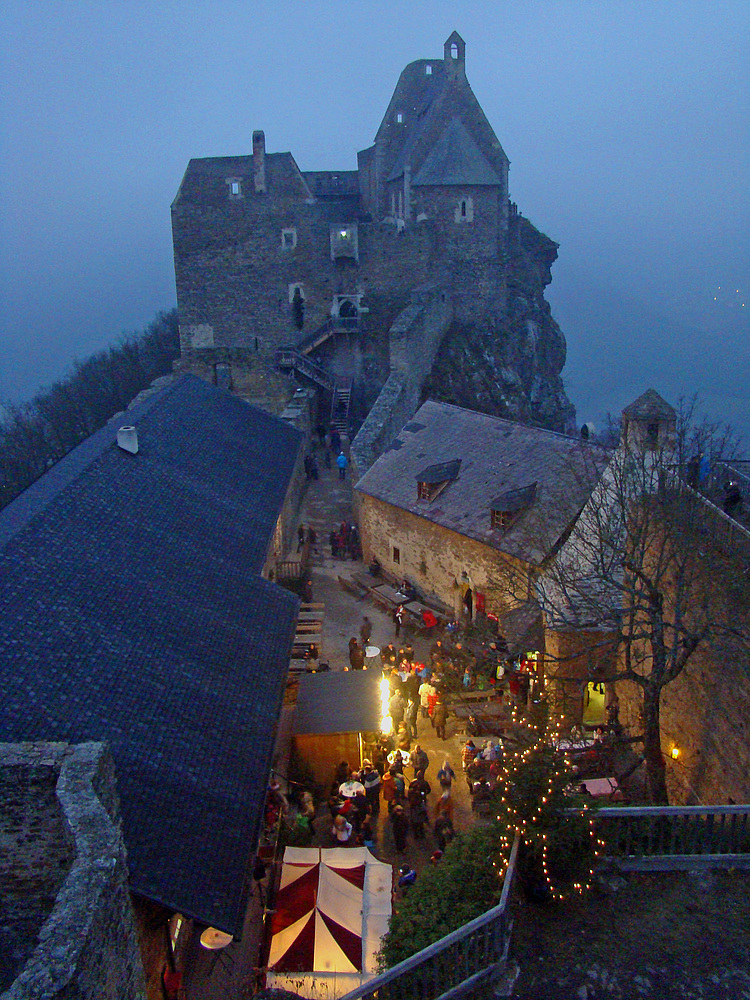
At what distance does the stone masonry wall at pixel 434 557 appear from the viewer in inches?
794

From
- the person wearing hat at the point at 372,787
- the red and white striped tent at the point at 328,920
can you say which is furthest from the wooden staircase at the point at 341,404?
the red and white striped tent at the point at 328,920

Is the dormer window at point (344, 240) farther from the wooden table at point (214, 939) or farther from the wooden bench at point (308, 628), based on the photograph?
the wooden table at point (214, 939)

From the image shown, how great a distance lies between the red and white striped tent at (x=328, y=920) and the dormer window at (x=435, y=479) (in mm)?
12587

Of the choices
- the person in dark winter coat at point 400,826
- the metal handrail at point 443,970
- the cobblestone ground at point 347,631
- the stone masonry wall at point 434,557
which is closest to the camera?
the metal handrail at point 443,970

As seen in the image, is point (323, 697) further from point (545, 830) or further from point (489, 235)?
point (489, 235)

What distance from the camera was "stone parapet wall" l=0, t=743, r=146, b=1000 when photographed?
5.89 metres

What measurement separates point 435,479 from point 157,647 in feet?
40.5

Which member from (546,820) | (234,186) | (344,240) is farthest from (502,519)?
(234,186)

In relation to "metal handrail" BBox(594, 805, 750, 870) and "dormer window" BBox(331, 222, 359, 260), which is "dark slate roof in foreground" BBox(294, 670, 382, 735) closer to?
"metal handrail" BBox(594, 805, 750, 870)

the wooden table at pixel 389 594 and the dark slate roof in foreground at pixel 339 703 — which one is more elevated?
the wooden table at pixel 389 594

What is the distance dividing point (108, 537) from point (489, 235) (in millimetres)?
29267

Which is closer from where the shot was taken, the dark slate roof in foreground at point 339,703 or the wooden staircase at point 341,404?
the dark slate roof in foreground at point 339,703

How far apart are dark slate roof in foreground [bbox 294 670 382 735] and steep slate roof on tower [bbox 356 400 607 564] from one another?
5.01 m

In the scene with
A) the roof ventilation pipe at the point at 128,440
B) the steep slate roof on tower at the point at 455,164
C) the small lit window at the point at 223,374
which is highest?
the steep slate roof on tower at the point at 455,164
